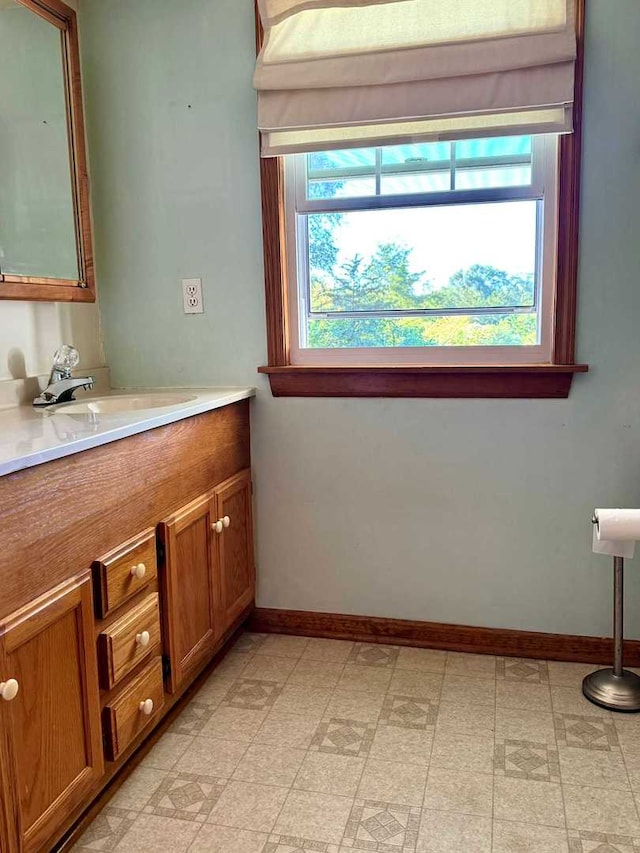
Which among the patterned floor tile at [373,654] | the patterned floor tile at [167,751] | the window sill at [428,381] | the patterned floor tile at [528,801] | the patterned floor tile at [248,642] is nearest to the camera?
the patterned floor tile at [528,801]

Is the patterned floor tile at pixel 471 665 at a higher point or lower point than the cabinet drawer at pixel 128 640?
lower

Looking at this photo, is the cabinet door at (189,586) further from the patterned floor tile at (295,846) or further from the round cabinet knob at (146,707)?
the patterned floor tile at (295,846)

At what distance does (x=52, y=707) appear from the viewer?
1.40m

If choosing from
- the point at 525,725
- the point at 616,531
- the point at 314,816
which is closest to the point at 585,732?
the point at 525,725

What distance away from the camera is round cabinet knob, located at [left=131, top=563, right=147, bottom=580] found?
1.67 metres

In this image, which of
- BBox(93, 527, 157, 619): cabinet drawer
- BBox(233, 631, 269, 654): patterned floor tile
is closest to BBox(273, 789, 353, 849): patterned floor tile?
BBox(93, 527, 157, 619): cabinet drawer

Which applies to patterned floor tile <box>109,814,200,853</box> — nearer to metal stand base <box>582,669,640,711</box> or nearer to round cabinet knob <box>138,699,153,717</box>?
round cabinet knob <box>138,699,153,717</box>

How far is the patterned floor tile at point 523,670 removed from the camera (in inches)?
85.8

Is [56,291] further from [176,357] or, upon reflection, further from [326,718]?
[326,718]

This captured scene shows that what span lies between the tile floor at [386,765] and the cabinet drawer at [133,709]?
142 mm

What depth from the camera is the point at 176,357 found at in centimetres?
246

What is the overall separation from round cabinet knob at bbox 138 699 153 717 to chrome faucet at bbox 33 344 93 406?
0.85m

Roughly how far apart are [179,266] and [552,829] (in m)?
1.88

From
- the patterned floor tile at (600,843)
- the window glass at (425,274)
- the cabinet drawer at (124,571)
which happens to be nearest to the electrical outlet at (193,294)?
the window glass at (425,274)
